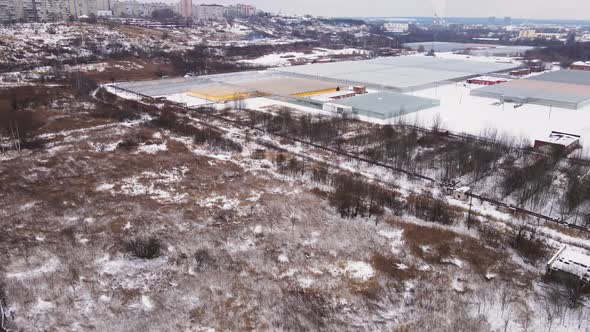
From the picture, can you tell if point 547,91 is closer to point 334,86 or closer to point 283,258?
point 334,86

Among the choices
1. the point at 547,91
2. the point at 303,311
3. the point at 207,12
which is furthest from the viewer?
the point at 207,12

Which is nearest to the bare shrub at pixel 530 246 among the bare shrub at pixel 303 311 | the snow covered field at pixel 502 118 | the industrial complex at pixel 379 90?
the bare shrub at pixel 303 311

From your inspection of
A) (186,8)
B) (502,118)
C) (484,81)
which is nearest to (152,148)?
(502,118)

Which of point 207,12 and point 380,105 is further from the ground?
point 207,12

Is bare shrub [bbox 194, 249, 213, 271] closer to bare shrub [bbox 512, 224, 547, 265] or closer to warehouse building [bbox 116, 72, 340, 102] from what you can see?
bare shrub [bbox 512, 224, 547, 265]

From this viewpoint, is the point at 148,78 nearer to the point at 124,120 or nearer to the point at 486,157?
the point at 124,120

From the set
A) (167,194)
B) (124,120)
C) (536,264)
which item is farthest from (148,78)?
(536,264)

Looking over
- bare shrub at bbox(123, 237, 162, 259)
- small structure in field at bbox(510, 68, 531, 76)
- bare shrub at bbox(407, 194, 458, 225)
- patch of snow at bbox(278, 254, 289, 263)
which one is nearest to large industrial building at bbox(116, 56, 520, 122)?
small structure in field at bbox(510, 68, 531, 76)

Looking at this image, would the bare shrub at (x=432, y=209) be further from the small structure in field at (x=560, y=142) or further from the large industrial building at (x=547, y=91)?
the large industrial building at (x=547, y=91)
